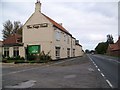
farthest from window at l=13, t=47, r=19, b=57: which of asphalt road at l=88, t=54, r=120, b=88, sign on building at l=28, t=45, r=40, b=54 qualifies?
asphalt road at l=88, t=54, r=120, b=88

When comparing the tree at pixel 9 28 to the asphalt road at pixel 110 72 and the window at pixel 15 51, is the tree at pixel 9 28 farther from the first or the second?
the asphalt road at pixel 110 72

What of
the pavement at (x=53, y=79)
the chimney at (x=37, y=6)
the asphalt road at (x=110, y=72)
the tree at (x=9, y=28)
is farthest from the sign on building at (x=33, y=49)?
the tree at (x=9, y=28)

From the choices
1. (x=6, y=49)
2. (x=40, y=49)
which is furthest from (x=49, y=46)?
(x=6, y=49)

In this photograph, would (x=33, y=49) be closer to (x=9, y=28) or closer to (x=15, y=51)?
A: (x=15, y=51)

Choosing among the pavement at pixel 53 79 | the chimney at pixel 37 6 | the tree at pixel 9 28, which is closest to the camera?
the pavement at pixel 53 79

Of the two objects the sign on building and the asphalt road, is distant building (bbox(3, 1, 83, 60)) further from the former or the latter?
the asphalt road

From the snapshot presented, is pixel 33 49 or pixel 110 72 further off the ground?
pixel 33 49

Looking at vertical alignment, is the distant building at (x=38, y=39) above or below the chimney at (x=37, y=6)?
below

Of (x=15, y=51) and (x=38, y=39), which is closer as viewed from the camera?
(x=38, y=39)

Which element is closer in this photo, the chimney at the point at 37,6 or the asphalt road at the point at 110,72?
the asphalt road at the point at 110,72

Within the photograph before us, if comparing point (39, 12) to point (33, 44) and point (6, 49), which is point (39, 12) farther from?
point (6, 49)

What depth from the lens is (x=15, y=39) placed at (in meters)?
47.9

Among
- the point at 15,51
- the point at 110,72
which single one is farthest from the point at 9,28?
the point at 110,72

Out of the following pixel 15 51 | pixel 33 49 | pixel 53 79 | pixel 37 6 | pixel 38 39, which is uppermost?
pixel 37 6
